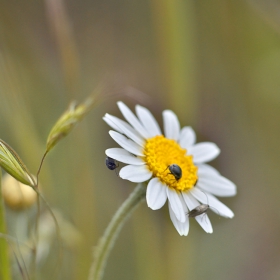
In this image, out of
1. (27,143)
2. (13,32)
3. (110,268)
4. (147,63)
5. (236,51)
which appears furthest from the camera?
(147,63)

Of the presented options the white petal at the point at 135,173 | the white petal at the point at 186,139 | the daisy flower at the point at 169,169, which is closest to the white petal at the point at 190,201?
the daisy flower at the point at 169,169

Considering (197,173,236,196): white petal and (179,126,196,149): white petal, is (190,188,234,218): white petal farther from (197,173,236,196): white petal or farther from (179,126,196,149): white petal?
(179,126,196,149): white petal

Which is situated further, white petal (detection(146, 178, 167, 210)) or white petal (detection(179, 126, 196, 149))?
white petal (detection(179, 126, 196, 149))

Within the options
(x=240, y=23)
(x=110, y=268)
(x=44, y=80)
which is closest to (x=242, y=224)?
(x=110, y=268)

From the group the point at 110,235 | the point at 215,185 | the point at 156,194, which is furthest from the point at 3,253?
the point at 215,185

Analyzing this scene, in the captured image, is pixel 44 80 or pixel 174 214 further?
pixel 44 80

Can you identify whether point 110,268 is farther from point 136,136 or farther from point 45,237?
point 136,136

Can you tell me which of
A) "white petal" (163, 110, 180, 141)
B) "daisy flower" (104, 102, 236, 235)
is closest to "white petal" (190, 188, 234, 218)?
"daisy flower" (104, 102, 236, 235)
